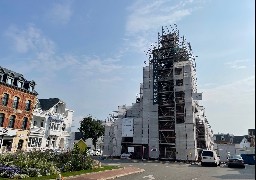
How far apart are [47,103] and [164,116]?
80.1ft

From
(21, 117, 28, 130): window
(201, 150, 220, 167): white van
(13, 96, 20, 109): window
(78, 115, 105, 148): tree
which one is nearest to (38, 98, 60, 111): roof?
(21, 117, 28, 130): window

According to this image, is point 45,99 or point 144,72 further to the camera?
point 144,72

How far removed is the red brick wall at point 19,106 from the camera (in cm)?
3823

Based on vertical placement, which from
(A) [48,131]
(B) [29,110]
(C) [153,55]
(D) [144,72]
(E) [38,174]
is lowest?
(E) [38,174]

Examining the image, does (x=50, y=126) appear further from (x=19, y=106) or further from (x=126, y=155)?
(x=126, y=155)

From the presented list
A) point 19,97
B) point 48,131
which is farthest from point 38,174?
point 48,131

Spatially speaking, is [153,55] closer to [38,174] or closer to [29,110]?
[29,110]

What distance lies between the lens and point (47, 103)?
51719 millimetres

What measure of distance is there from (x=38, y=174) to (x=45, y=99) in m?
36.8

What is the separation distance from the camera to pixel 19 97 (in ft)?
135

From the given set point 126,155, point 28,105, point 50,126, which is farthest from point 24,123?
point 126,155

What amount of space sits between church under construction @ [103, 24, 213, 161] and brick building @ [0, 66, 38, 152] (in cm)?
2324

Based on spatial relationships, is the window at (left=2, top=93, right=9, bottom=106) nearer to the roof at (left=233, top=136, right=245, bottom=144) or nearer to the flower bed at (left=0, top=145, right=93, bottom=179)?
the flower bed at (left=0, top=145, right=93, bottom=179)

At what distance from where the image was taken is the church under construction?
53906 millimetres
